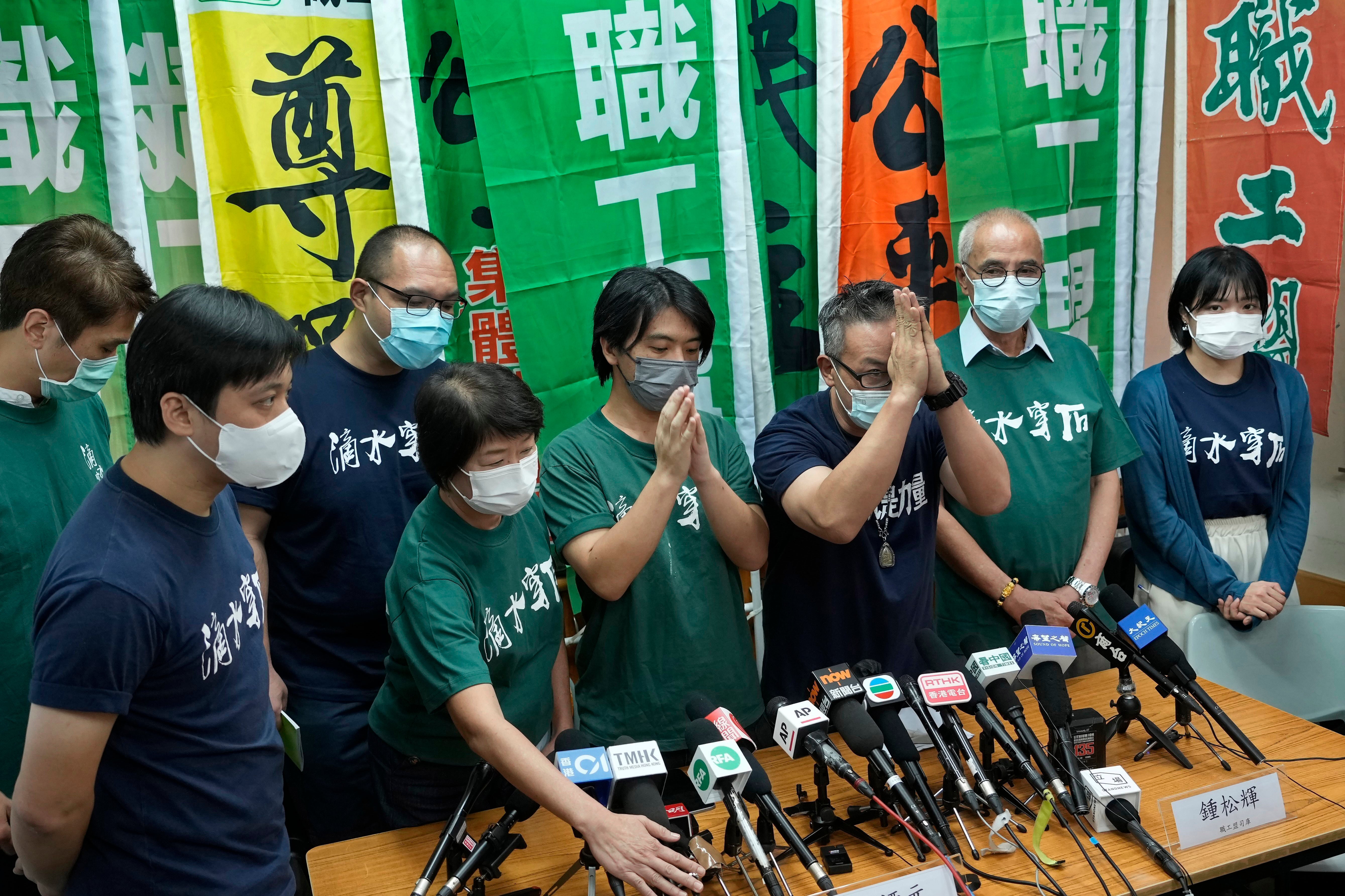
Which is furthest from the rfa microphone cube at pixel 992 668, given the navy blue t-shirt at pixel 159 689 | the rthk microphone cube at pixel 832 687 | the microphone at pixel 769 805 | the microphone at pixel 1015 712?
the navy blue t-shirt at pixel 159 689

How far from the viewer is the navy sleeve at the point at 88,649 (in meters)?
1.22

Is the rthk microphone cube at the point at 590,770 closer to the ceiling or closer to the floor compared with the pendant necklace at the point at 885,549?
closer to the floor

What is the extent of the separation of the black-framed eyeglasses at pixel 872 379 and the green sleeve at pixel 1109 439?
2.82 ft

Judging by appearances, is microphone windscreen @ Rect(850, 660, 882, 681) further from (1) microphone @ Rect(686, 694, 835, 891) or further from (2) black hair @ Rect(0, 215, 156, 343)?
(2) black hair @ Rect(0, 215, 156, 343)

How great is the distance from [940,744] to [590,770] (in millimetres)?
619

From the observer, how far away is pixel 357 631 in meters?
2.26

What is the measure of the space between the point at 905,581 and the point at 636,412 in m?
0.68

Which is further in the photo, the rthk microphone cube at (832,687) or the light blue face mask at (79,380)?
the light blue face mask at (79,380)

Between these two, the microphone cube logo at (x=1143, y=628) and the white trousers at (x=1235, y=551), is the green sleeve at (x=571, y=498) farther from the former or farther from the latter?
the white trousers at (x=1235, y=551)

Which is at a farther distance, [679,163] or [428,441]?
[679,163]

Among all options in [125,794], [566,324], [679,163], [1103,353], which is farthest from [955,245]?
[125,794]

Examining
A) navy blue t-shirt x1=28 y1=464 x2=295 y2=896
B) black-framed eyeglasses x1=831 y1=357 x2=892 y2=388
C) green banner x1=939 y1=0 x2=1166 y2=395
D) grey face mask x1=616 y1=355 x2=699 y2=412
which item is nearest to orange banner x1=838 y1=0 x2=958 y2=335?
green banner x1=939 y1=0 x2=1166 y2=395

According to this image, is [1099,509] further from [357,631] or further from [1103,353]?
[357,631]

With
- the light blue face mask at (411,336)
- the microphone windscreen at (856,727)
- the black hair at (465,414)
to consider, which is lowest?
the microphone windscreen at (856,727)
